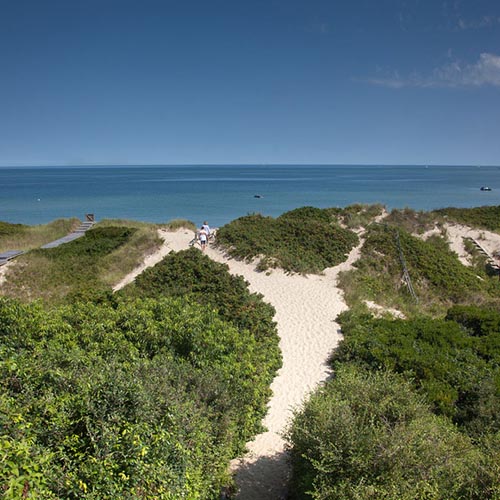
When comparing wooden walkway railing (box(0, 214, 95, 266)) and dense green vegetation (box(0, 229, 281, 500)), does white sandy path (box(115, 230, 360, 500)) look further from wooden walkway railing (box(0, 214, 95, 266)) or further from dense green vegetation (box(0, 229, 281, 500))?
wooden walkway railing (box(0, 214, 95, 266))

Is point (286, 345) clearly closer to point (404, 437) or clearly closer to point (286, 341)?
point (286, 341)

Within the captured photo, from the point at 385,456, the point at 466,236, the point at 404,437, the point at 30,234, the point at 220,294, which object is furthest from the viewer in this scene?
the point at 30,234

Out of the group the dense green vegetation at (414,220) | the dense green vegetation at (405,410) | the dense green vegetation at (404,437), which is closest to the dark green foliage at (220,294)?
the dense green vegetation at (405,410)

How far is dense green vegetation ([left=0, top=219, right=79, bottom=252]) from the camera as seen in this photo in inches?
1141

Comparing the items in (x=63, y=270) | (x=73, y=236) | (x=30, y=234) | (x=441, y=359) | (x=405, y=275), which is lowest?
(x=441, y=359)

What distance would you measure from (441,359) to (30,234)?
1276 inches

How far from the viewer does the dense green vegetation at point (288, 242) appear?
72.3 ft

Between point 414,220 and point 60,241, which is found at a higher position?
point 414,220

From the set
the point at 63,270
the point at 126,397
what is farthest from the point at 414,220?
the point at 126,397

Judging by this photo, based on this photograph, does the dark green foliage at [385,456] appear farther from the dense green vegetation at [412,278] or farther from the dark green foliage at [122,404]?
the dense green vegetation at [412,278]

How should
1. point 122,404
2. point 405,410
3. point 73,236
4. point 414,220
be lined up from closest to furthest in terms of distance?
1. point 122,404
2. point 405,410
3. point 414,220
4. point 73,236

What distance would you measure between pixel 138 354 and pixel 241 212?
53202mm

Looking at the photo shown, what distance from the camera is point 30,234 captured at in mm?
31844

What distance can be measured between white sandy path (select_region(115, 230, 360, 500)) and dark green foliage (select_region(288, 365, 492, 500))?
5.21ft
